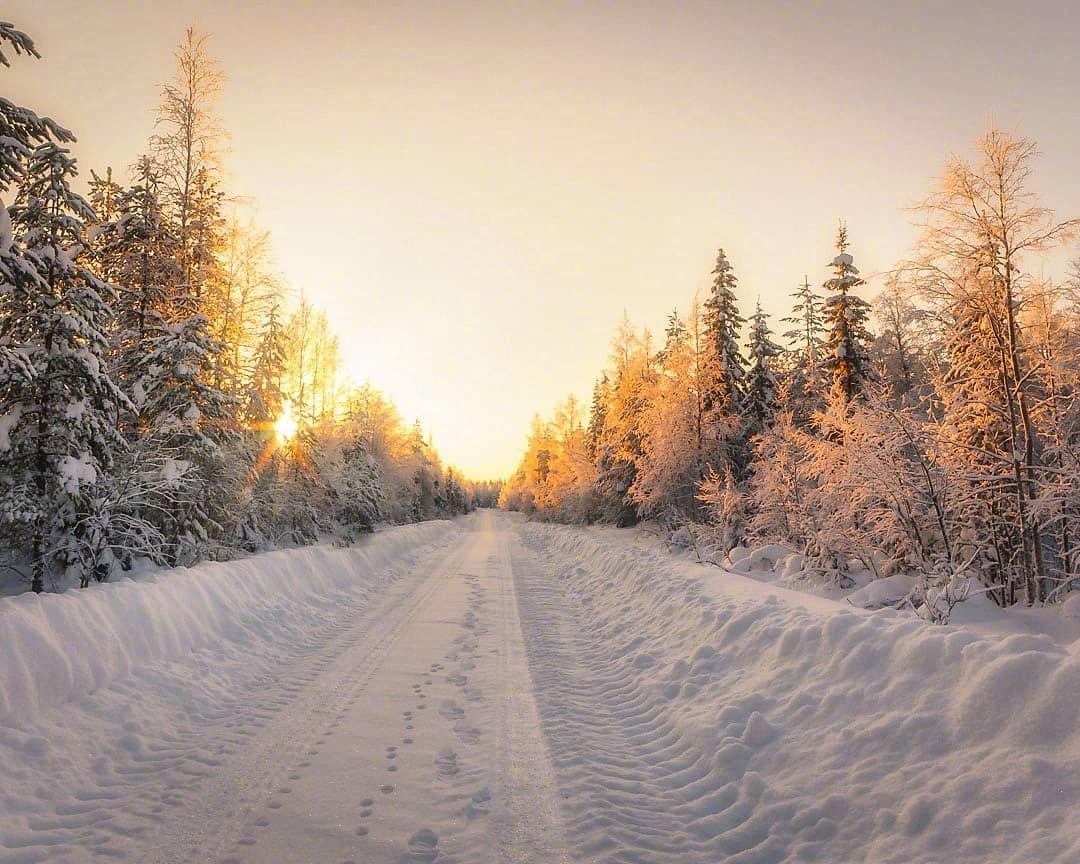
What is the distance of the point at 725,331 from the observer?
28250 mm

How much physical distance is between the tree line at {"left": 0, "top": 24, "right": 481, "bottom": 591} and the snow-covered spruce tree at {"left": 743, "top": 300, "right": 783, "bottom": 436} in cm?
1951

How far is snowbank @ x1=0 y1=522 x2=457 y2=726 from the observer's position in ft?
18.7

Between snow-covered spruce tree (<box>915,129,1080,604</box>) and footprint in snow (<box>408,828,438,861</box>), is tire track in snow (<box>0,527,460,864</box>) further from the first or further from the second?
snow-covered spruce tree (<box>915,129,1080,604</box>)

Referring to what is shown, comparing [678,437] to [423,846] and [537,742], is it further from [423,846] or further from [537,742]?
[423,846]

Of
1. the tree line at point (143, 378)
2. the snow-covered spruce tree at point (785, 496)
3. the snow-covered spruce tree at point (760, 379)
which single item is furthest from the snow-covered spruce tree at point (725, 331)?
the tree line at point (143, 378)

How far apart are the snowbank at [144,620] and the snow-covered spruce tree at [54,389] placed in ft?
6.23

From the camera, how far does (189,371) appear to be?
12.7m

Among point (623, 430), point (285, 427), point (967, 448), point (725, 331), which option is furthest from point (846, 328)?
point (285, 427)

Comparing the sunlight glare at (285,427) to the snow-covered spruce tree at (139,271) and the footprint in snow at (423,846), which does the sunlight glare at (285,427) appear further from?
the footprint in snow at (423,846)

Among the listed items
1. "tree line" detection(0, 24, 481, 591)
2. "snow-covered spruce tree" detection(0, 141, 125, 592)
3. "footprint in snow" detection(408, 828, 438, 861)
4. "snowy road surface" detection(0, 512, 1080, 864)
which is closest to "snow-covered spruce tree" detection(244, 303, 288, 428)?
"tree line" detection(0, 24, 481, 591)

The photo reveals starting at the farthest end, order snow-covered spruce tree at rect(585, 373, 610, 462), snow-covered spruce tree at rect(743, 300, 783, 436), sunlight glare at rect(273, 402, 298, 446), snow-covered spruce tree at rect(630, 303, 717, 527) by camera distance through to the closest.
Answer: snow-covered spruce tree at rect(585, 373, 610, 462) < snow-covered spruce tree at rect(743, 300, 783, 436) < snow-covered spruce tree at rect(630, 303, 717, 527) < sunlight glare at rect(273, 402, 298, 446)

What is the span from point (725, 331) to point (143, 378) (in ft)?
79.8

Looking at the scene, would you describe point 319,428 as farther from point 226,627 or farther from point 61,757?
point 61,757

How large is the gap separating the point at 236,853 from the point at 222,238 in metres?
15.5
